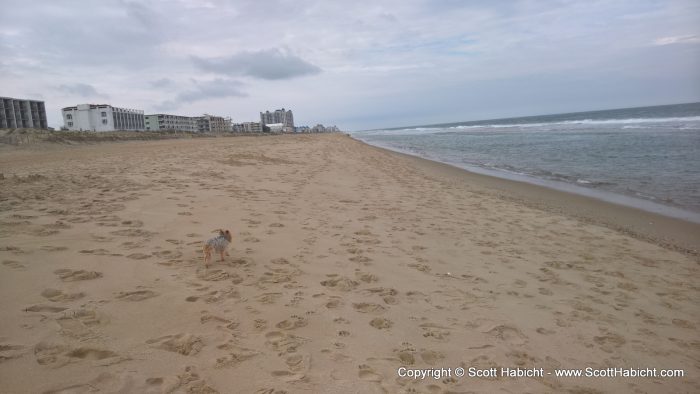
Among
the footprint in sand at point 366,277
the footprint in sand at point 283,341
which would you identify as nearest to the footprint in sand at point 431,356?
the footprint in sand at point 283,341

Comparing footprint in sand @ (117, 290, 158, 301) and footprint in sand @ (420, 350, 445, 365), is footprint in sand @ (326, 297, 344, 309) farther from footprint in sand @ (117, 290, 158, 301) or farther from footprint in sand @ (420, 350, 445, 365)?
footprint in sand @ (117, 290, 158, 301)

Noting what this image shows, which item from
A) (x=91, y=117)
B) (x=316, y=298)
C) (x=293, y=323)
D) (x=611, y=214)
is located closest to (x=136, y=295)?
(x=293, y=323)

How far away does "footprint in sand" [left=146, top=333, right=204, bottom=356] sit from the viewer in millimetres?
2580

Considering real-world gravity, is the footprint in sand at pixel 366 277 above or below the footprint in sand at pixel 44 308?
below

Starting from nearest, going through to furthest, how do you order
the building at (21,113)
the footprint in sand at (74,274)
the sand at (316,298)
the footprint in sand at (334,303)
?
1. the sand at (316,298)
2. the footprint in sand at (74,274)
3. the footprint in sand at (334,303)
4. the building at (21,113)

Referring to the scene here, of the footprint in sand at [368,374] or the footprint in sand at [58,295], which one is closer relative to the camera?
the footprint in sand at [368,374]

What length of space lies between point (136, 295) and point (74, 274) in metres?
0.73

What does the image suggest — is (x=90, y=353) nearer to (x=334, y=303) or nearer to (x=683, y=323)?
(x=334, y=303)

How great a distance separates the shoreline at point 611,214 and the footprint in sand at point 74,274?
8.23 meters

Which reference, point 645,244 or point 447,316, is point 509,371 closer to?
point 447,316

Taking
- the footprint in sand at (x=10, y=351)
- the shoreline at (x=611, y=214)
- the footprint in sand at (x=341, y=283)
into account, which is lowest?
the shoreline at (x=611, y=214)

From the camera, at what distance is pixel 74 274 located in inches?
135

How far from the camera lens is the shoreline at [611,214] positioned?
6.80m

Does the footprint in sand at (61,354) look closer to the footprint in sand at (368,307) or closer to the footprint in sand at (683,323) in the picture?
the footprint in sand at (368,307)
